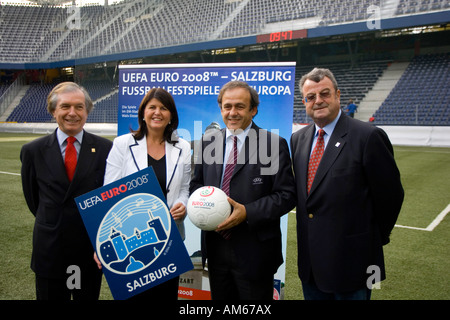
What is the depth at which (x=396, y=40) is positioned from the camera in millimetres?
22469

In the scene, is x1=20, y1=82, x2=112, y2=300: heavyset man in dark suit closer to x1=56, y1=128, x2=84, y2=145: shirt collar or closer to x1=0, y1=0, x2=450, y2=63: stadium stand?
x1=56, y1=128, x2=84, y2=145: shirt collar

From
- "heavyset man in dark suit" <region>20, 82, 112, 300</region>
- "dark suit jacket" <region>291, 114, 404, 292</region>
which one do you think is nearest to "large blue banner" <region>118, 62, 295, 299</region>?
"dark suit jacket" <region>291, 114, 404, 292</region>

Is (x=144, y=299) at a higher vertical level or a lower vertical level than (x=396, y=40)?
lower

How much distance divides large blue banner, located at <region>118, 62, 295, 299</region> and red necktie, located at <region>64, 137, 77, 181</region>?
1.23 m

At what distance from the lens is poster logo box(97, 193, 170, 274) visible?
7.08ft

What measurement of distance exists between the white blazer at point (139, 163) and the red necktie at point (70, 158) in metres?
0.24

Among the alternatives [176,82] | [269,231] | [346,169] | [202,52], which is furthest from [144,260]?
[202,52]

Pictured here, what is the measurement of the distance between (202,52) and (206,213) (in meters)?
26.2

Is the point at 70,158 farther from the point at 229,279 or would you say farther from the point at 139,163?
the point at 229,279

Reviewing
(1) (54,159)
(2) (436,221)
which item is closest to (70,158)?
(1) (54,159)

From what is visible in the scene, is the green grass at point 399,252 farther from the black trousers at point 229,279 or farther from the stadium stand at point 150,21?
the stadium stand at point 150,21

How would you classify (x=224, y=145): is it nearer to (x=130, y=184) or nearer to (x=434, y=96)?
(x=130, y=184)

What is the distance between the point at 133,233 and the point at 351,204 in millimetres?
1350

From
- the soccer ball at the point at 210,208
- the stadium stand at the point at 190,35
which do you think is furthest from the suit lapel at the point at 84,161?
the stadium stand at the point at 190,35
